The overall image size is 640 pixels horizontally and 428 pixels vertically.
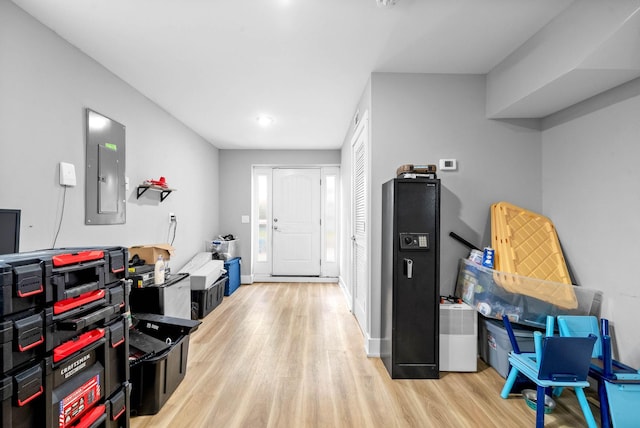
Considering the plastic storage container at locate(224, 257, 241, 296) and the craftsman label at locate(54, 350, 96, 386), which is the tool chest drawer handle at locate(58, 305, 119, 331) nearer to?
the craftsman label at locate(54, 350, 96, 386)

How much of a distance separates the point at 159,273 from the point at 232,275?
2.05 meters

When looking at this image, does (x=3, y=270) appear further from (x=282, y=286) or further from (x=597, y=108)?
(x=282, y=286)

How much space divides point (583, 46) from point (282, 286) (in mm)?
4727

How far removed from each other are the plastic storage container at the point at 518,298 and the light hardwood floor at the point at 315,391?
53 cm

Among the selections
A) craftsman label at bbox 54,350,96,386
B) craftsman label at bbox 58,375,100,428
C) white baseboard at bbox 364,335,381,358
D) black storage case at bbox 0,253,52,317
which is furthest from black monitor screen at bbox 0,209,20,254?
white baseboard at bbox 364,335,381,358

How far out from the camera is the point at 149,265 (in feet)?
9.06

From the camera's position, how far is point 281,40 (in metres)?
2.11

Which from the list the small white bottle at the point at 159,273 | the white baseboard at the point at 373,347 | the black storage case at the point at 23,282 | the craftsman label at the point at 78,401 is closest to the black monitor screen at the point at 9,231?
the black storage case at the point at 23,282

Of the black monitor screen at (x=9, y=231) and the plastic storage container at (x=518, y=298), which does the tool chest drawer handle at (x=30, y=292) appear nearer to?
the black monitor screen at (x=9, y=231)

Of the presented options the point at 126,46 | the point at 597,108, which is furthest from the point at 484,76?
the point at 126,46

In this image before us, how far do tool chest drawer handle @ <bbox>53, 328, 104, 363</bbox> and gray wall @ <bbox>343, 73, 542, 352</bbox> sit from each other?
1.97 m

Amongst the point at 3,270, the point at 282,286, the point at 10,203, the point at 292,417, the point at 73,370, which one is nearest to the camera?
the point at 3,270

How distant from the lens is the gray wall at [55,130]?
172cm

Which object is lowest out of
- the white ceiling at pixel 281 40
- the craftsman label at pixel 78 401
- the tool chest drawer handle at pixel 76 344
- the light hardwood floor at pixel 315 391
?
the light hardwood floor at pixel 315 391
